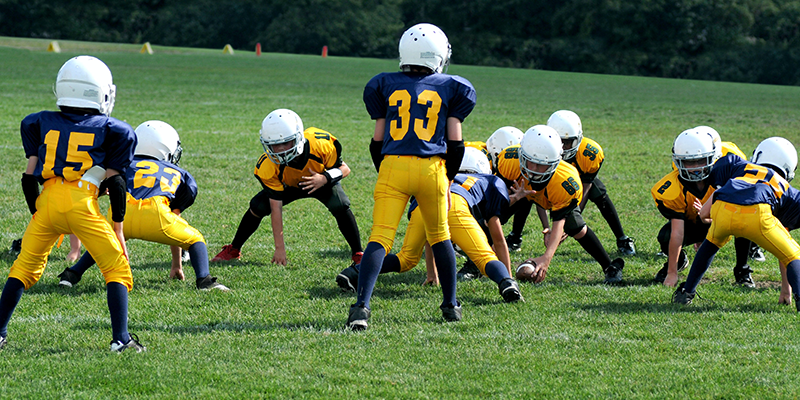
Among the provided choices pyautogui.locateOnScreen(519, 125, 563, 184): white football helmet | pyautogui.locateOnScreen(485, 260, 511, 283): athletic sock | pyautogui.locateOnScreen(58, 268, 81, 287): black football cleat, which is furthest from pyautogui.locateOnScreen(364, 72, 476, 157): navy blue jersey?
pyautogui.locateOnScreen(58, 268, 81, 287): black football cleat

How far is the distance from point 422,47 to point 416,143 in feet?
1.84

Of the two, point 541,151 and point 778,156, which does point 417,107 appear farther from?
point 778,156

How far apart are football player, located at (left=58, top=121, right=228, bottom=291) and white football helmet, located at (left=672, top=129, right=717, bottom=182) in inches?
130

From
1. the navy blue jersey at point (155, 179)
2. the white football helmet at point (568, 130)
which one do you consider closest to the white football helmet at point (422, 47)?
the navy blue jersey at point (155, 179)

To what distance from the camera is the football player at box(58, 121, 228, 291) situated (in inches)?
221

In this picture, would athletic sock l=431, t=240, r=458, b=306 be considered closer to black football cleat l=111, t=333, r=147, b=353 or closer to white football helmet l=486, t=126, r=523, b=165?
black football cleat l=111, t=333, r=147, b=353

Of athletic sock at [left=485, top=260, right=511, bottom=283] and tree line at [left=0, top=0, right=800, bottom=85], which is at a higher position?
athletic sock at [left=485, top=260, right=511, bottom=283]

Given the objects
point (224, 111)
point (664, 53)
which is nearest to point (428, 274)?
point (224, 111)

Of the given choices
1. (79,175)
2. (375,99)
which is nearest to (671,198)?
(375,99)

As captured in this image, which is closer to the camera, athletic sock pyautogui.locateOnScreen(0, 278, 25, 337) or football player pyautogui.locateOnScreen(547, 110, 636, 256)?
athletic sock pyautogui.locateOnScreen(0, 278, 25, 337)

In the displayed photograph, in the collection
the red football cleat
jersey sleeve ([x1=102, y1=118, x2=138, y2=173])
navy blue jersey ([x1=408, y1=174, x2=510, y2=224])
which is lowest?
the red football cleat

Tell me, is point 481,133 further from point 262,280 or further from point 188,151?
point 262,280

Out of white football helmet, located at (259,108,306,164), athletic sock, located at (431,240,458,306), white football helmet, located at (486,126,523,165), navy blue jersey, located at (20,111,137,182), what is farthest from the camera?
white football helmet, located at (486,126,523,165)

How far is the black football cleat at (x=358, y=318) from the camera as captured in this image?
4.70 metres
